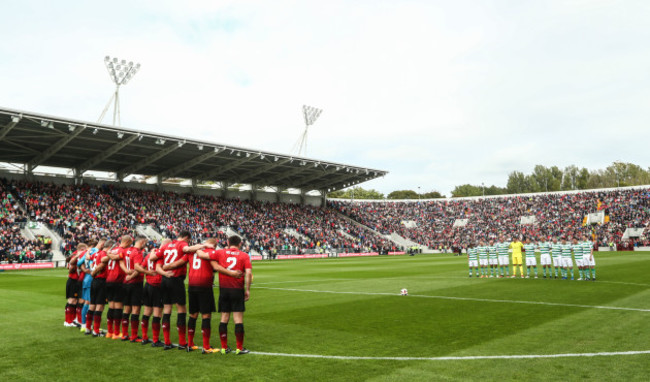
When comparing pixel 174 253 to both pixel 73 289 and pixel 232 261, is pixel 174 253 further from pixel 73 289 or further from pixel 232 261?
pixel 73 289

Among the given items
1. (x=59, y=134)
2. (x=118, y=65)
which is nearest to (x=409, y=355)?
(x=59, y=134)

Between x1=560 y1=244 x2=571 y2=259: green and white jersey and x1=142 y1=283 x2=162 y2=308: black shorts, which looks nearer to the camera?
x1=142 y1=283 x2=162 y2=308: black shorts

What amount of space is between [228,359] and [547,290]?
39.5ft

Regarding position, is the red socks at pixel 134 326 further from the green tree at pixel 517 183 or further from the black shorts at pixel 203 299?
the green tree at pixel 517 183

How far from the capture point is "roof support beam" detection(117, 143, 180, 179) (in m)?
41.8

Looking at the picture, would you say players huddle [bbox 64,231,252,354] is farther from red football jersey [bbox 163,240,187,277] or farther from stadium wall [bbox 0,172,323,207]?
stadium wall [bbox 0,172,323,207]

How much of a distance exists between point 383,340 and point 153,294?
4.29 metres

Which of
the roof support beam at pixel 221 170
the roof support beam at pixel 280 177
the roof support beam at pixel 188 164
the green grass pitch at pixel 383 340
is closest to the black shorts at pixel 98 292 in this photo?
the green grass pitch at pixel 383 340

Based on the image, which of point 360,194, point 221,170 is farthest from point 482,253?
point 360,194

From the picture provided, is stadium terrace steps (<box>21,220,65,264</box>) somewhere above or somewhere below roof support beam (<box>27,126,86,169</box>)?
below

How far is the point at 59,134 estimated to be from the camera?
36.2 m

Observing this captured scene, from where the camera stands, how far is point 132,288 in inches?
348

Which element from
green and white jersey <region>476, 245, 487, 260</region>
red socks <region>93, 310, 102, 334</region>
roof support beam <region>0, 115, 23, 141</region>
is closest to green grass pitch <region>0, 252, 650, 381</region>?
red socks <region>93, 310, 102, 334</region>

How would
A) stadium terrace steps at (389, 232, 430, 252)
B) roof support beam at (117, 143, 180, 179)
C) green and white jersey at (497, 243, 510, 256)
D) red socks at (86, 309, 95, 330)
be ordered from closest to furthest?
red socks at (86, 309, 95, 330) < green and white jersey at (497, 243, 510, 256) < roof support beam at (117, 143, 180, 179) < stadium terrace steps at (389, 232, 430, 252)
